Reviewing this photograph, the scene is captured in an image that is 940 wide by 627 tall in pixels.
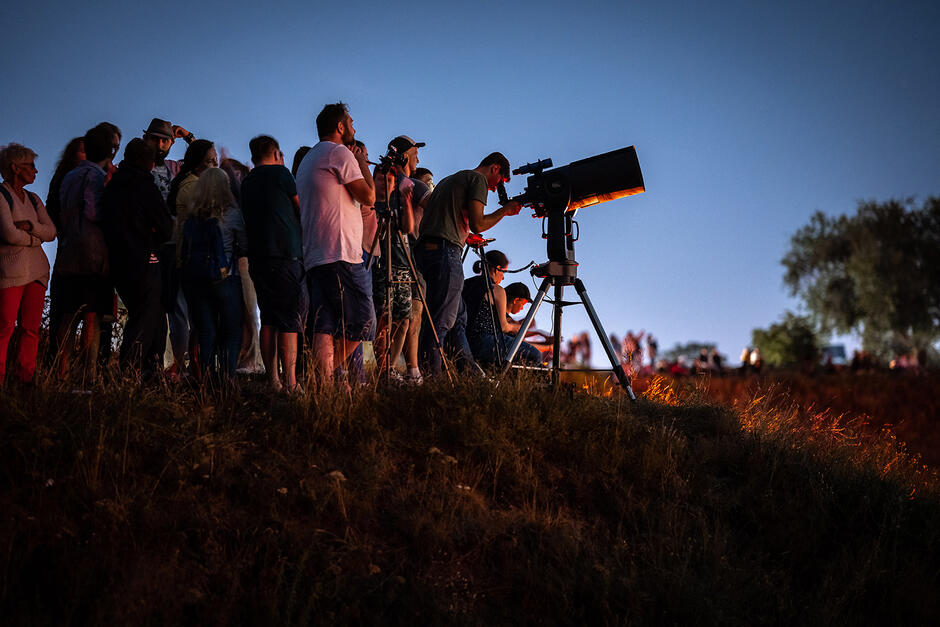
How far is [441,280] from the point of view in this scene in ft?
21.9

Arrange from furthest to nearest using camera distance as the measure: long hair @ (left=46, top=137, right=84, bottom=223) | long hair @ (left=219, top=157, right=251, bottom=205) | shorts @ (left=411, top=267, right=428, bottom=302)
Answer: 1. long hair @ (left=219, top=157, right=251, bottom=205)
2. shorts @ (left=411, top=267, right=428, bottom=302)
3. long hair @ (left=46, top=137, right=84, bottom=223)

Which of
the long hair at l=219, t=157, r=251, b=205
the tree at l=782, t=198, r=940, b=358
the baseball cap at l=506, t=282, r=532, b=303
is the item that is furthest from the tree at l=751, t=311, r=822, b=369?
the long hair at l=219, t=157, r=251, b=205

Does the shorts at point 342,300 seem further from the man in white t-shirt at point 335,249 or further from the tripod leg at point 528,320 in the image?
the tripod leg at point 528,320

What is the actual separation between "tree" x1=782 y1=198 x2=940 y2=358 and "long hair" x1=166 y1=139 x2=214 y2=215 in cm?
3940

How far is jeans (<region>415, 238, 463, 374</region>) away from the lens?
6668 millimetres

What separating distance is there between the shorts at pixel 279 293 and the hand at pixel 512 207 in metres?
1.97

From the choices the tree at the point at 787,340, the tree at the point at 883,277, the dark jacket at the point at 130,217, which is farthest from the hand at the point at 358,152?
the tree at the point at 883,277

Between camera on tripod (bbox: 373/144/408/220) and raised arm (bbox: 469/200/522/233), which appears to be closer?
camera on tripod (bbox: 373/144/408/220)

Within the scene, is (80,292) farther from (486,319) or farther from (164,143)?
(486,319)

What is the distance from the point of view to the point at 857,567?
15.8 feet

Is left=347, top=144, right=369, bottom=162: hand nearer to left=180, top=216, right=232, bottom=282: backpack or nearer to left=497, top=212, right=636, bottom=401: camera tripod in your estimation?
left=180, top=216, right=232, bottom=282: backpack

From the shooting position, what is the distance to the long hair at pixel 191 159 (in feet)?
21.4

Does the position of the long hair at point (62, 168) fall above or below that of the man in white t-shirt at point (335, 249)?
above

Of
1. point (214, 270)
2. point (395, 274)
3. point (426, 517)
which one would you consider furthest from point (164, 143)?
point (426, 517)
